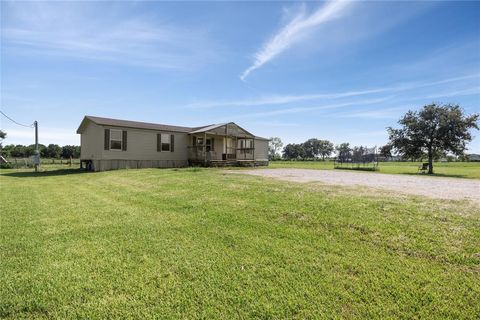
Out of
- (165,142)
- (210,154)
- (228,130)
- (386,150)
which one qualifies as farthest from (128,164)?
(386,150)

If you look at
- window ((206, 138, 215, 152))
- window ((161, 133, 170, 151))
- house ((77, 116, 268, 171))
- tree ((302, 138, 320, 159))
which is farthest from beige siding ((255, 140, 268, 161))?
tree ((302, 138, 320, 159))

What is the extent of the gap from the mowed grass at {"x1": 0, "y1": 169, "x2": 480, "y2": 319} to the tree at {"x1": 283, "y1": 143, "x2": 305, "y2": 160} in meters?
100

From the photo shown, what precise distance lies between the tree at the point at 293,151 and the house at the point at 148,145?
81783 mm

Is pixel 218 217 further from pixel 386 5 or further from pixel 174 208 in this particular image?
pixel 386 5

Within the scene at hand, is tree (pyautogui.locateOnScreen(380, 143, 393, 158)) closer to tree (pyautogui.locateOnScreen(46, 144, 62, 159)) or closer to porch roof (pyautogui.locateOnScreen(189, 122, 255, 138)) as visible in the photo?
porch roof (pyautogui.locateOnScreen(189, 122, 255, 138))

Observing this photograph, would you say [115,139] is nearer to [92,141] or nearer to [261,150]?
[92,141]

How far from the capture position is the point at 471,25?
9578mm

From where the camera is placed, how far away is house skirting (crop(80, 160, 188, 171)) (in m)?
16.9

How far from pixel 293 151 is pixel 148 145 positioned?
9072 centimetres

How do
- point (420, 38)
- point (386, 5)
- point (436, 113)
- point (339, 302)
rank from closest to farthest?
point (339, 302) < point (386, 5) < point (420, 38) < point (436, 113)

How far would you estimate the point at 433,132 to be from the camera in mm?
19891

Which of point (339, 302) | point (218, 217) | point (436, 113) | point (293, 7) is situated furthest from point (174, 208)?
point (436, 113)

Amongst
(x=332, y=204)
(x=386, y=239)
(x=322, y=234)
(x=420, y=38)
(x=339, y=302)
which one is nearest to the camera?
(x=339, y=302)

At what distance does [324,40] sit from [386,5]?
10.4 ft
